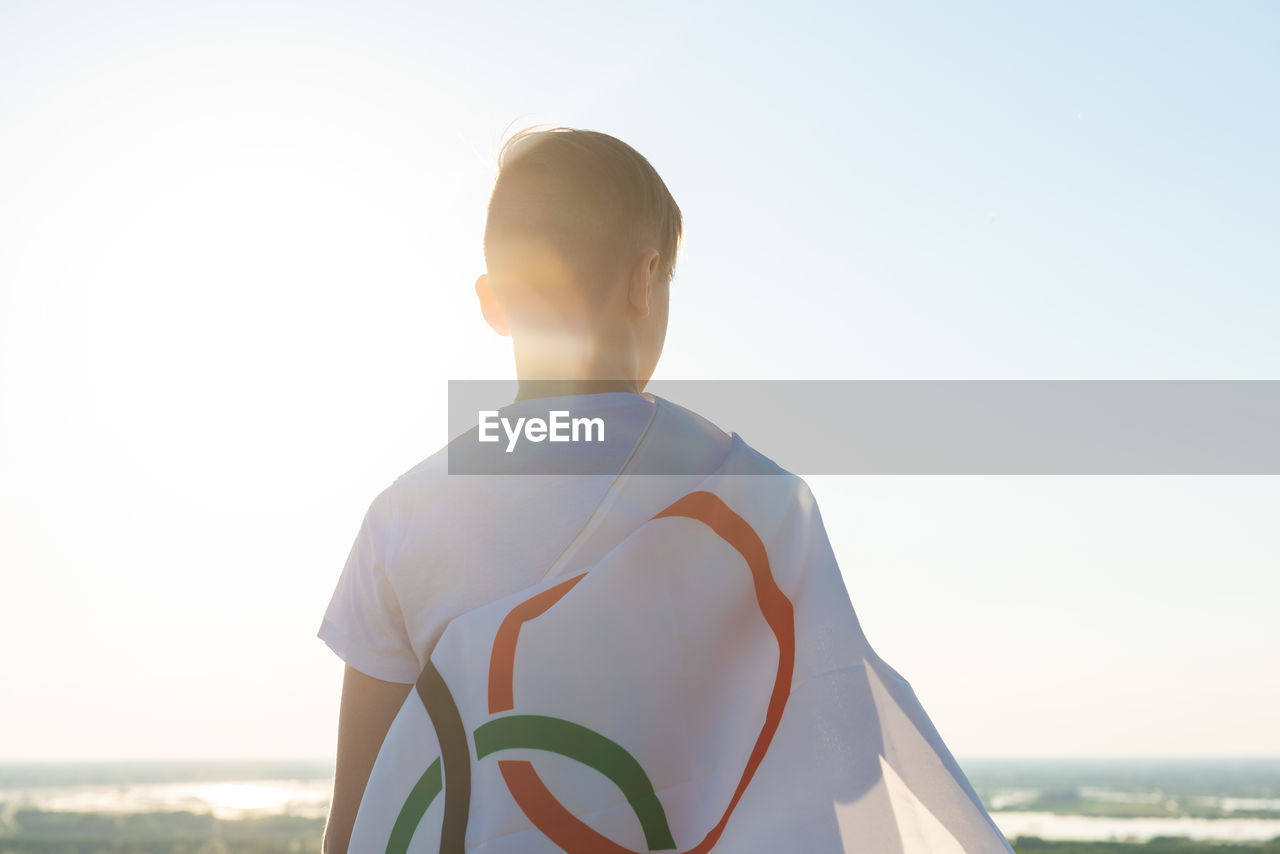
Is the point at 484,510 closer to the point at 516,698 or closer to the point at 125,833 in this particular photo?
the point at 516,698

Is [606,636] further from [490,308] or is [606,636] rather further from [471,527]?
[490,308]

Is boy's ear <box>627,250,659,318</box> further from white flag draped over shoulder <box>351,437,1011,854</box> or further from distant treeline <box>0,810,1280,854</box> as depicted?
distant treeline <box>0,810,1280,854</box>

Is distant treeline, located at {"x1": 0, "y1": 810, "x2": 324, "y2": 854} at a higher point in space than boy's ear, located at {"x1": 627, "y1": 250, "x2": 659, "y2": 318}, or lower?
lower

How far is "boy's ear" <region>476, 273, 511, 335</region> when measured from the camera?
5.89ft

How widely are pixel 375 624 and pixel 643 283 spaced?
75 cm

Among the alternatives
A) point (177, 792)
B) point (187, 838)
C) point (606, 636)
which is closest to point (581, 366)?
point (606, 636)

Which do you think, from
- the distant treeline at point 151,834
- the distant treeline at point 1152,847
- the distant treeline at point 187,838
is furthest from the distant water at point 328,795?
the distant treeline at point 151,834

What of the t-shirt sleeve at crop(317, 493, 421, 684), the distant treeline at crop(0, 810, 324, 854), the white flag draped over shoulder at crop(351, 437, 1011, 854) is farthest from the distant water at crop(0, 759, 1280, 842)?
the t-shirt sleeve at crop(317, 493, 421, 684)

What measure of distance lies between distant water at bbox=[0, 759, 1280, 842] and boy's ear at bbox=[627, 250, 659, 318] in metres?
90.9

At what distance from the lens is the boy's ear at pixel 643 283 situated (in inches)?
65.9

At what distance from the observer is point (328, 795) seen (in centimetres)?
9656

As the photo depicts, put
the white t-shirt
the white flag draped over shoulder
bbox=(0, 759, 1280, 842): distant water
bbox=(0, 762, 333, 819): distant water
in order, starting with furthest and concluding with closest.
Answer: bbox=(0, 762, 333, 819): distant water < bbox=(0, 759, 1280, 842): distant water < the white t-shirt < the white flag draped over shoulder

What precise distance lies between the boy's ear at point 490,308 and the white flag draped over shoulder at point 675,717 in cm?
42

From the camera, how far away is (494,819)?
139cm
